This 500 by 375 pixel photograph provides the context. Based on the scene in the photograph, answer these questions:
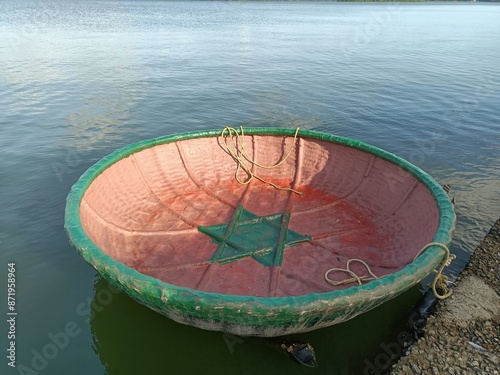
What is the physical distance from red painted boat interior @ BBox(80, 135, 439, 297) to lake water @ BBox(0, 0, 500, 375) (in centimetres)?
61

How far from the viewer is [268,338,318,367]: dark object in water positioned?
350 cm

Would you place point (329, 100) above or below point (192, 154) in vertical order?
below

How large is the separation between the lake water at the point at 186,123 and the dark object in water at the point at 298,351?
6.8 inches

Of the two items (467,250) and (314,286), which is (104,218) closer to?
(314,286)

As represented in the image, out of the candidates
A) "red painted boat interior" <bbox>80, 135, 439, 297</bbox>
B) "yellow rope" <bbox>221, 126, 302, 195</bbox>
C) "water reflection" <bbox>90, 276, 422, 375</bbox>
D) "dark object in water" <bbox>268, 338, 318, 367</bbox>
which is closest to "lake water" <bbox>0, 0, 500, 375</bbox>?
"water reflection" <bbox>90, 276, 422, 375</bbox>

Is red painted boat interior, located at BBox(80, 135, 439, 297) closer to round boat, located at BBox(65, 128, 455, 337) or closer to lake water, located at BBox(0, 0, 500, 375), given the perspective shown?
round boat, located at BBox(65, 128, 455, 337)

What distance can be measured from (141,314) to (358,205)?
338cm

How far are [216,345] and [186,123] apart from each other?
745 cm

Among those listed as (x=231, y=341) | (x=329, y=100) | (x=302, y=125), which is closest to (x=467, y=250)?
(x=231, y=341)

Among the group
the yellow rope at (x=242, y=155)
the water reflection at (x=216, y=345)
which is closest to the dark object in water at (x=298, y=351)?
the water reflection at (x=216, y=345)

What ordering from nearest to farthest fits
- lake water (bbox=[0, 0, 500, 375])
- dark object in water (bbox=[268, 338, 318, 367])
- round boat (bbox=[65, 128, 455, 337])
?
round boat (bbox=[65, 128, 455, 337]) → dark object in water (bbox=[268, 338, 318, 367]) → lake water (bbox=[0, 0, 500, 375])

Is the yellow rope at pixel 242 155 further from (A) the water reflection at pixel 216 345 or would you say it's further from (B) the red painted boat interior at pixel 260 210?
(A) the water reflection at pixel 216 345

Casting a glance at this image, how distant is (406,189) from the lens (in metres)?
4.79

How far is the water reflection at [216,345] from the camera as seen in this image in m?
3.68
